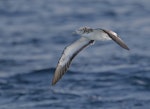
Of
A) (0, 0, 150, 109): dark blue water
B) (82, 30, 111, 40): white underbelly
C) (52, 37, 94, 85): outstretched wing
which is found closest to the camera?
(82, 30, 111, 40): white underbelly

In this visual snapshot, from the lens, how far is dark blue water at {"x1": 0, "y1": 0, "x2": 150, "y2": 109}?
17.8 metres

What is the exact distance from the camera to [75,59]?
69.2 feet

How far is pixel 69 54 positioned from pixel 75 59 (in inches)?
245

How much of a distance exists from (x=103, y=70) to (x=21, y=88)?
2523 mm

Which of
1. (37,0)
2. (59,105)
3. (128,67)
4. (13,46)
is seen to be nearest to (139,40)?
(128,67)

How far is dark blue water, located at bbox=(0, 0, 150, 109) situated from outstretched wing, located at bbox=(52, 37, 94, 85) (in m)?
2.38

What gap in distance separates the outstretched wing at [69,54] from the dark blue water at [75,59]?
2.38m

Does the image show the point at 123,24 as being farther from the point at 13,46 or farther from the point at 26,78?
the point at 26,78

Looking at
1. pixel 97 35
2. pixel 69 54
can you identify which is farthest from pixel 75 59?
pixel 97 35

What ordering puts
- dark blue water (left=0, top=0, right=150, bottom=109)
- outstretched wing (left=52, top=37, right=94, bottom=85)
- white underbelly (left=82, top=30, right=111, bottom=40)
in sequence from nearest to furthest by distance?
white underbelly (left=82, top=30, right=111, bottom=40)
outstretched wing (left=52, top=37, right=94, bottom=85)
dark blue water (left=0, top=0, right=150, bottom=109)

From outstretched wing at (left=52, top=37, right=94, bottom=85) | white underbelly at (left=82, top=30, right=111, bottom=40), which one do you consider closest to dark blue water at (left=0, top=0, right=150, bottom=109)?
outstretched wing at (left=52, top=37, right=94, bottom=85)

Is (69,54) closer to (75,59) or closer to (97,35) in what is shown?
(97,35)

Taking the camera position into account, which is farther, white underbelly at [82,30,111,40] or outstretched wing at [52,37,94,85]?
outstretched wing at [52,37,94,85]

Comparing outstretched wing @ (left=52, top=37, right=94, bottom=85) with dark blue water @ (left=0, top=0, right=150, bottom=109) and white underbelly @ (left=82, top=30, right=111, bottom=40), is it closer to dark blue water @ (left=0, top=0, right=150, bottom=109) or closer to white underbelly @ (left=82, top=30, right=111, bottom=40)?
white underbelly @ (left=82, top=30, right=111, bottom=40)
